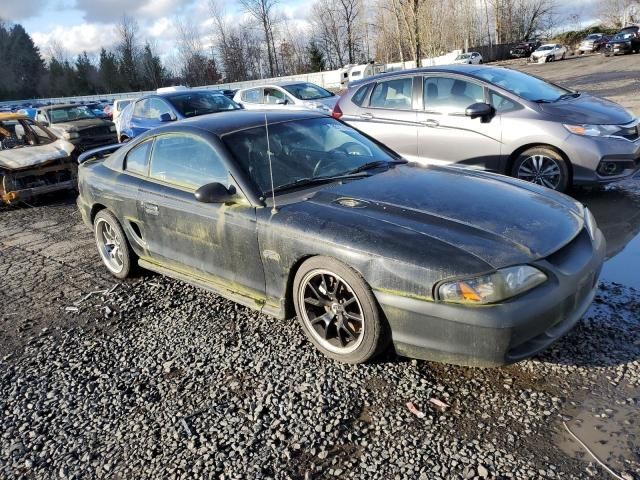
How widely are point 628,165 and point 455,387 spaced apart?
4159 mm

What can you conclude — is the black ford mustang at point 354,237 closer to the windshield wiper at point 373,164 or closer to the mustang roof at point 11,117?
the windshield wiper at point 373,164

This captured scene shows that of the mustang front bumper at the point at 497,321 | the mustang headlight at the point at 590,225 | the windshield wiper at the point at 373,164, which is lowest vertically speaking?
the mustang front bumper at the point at 497,321

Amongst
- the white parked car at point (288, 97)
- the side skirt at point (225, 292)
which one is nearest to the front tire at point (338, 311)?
the side skirt at point (225, 292)

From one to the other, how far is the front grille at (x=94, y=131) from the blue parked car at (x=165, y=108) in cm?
78

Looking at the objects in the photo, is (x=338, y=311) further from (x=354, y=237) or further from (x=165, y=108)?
(x=165, y=108)

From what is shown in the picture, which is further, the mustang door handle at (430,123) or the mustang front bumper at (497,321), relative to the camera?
the mustang door handle at (430,123)

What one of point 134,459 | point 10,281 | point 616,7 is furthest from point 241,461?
point 616,7

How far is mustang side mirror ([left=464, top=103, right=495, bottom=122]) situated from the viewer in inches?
240

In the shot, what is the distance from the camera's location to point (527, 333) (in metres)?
2.64

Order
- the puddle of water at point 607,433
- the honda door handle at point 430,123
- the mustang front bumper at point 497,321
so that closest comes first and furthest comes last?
the puddle of water at point 607,433
the mustang front bumper at point 497,321
the honda door handle at point 430,123

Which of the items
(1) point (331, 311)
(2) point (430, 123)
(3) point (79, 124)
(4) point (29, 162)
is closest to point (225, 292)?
(1) point (331, 311)

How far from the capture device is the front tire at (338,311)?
2.94 metres

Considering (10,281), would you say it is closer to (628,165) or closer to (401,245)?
(401,245)

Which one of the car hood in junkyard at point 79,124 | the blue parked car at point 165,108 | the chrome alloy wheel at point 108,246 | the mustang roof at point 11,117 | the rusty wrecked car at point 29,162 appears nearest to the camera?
the chrome alloy wheel at point 108,246
